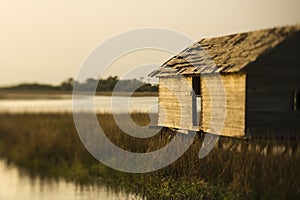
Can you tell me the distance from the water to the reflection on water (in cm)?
109

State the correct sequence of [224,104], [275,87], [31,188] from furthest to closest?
[224,104]
[275,87]
[31,188]

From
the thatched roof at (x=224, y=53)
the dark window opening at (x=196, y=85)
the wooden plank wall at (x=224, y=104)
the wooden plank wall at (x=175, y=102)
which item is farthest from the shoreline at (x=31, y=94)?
the dark window opening at (x=196, y=85)

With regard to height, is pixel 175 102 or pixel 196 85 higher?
Result: pixel 196 85

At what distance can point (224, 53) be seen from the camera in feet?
49.4

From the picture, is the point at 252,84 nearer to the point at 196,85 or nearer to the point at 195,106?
the point at 195,106

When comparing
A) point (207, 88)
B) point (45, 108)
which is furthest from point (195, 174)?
point (45, 108)

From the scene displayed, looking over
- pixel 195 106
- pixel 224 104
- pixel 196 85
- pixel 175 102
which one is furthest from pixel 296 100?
pixel 175 102

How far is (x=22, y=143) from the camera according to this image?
10047mm

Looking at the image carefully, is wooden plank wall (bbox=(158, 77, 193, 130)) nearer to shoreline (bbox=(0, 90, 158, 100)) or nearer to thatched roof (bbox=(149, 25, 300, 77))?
thatched roof (bbox=(149, 25, 300, 77))

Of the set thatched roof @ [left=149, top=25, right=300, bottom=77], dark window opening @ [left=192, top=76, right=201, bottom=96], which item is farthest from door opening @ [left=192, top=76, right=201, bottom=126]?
thatched roof @ [left=149, top=25, right=300, bottom=77]

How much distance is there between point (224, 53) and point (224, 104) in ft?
5.59

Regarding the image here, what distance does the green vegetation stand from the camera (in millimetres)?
10172

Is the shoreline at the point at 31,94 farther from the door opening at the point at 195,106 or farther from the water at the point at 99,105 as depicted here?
the door opening at the point at 195,106

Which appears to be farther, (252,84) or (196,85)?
(196,85)
